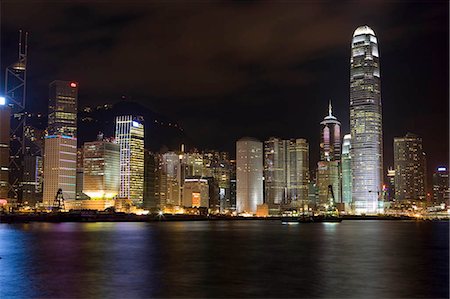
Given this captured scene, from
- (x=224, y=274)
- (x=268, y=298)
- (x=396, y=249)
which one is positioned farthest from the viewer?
(x=396, y=249)

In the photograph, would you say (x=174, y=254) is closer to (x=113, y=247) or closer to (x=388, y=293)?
(x=113, y=247)

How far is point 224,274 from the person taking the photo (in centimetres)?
4591

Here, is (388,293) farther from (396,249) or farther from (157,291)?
(396,249)

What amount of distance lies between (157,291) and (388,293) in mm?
15063

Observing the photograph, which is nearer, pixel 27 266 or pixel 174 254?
pixel 27 266

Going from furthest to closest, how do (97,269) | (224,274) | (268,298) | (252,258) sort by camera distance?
(252,258) < (97,269) < (224,274) < (268,298)

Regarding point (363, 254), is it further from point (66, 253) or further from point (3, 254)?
point (3, 254)

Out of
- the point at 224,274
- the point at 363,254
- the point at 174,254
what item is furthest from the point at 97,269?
the point at 363,254

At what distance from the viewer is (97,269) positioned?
4897 centimetres

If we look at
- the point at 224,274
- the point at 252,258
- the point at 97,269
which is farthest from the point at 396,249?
the point at 97,269

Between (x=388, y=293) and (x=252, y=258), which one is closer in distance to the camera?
(x=388, y=293)

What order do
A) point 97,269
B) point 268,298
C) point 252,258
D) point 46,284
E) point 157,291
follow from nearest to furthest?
1. point 268,298
2. point 157,291
3. point 46,284
4. point 97,269
5. point 252,258

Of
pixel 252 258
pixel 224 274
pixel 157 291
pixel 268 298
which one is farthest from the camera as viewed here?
pixel 252 258

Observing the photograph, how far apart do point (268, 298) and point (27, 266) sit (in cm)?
2509
